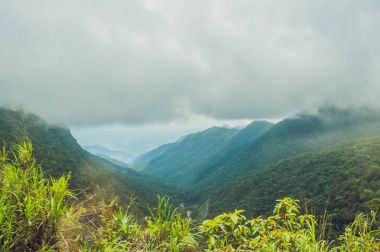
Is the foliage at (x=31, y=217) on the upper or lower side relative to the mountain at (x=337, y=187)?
upper

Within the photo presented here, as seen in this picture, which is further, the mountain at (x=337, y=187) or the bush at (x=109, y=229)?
the mountain at (x=337, y=187)

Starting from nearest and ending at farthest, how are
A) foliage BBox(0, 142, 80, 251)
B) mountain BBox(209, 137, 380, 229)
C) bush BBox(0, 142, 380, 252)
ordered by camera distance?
foliage BBox(0, 142, 80, 251)
bush BBox(0, 142, 380, 252)
mountain BBox(209, 137, 380, 229)

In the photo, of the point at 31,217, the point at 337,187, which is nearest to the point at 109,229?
the point at 31,217

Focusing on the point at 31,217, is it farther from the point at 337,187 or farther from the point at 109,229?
the point at 337,187

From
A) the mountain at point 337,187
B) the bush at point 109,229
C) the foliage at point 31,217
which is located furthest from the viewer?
the mountain at point 337,187

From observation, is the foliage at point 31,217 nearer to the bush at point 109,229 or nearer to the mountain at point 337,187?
→ the bush at point 109,229

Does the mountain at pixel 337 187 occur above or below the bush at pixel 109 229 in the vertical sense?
below

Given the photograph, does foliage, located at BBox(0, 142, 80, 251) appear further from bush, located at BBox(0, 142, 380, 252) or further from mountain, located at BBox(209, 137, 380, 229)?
mountain, located at BBox(209, 137, 380, 229)

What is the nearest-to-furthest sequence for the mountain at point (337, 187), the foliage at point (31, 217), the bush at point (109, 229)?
the foliage at point (31, 217) → the bush at point (109, 229) → the mountain at point (337, 187)

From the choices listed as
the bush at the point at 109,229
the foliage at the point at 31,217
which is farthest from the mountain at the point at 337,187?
the foliage at the point at 31,217

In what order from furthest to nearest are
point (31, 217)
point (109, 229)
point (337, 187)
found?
point (337, 187) → point (109, 229) → point (31, 217)

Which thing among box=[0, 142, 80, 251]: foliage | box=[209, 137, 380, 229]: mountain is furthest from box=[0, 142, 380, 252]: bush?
box=[209, 137, 380, 229]: mountain

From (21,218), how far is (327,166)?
207 m

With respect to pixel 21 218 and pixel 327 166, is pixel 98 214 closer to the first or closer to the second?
pixel 21 218
